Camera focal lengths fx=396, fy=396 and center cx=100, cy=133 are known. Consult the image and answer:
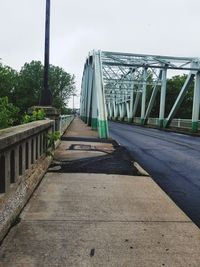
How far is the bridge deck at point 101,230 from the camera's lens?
398 centimetres

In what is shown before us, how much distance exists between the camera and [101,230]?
487 centimetres

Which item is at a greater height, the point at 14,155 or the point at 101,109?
the point at 101,109

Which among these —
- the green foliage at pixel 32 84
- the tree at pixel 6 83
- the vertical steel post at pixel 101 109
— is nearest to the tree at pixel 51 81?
the green foliage at pixel 32 84

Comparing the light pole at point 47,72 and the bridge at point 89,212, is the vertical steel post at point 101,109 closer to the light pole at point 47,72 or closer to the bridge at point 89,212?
the light pole at point 47,72

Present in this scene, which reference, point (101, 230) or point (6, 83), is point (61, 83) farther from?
point (101, 230)

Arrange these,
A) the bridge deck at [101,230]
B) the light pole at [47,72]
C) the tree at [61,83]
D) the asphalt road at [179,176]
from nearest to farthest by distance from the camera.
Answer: the bridge deck at [101,230] → the asphalt road at [179,176] → the light pole at [47,72] → the tree at [61,83]

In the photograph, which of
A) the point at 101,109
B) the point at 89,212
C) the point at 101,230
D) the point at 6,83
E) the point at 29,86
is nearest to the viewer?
the point at 101,230

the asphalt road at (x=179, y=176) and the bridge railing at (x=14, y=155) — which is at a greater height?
the bridge railing at (x=14, y=155)

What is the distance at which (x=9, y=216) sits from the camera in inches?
188

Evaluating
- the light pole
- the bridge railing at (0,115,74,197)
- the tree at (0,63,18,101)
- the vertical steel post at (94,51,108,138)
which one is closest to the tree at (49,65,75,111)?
the tree at (0,63,18,101)

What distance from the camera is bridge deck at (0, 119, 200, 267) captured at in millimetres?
3982

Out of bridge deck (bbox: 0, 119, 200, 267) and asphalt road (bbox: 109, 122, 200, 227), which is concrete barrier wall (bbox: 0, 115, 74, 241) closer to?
bridge deck (bbox: 0, 119, 200, 267)

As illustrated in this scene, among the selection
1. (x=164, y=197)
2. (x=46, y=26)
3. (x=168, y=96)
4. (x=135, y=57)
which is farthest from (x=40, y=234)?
(x=168, y=96)

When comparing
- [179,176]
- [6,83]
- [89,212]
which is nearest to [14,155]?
[89,212]
